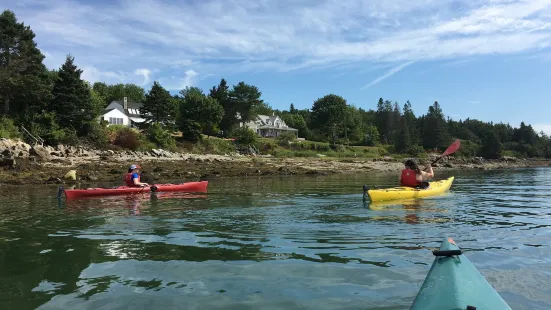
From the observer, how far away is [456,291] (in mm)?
3225

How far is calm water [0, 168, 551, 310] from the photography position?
4.48m

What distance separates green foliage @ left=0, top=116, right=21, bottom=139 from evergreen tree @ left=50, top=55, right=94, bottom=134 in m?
3.71

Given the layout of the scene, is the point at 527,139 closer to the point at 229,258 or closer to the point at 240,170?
the point at 240,170

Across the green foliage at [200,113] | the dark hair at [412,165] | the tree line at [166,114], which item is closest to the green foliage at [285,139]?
the tree line at [166,114]

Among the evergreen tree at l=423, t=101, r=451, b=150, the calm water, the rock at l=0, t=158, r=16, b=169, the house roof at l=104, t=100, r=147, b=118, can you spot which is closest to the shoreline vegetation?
the rock at l=0, t=158, r=16, b=169

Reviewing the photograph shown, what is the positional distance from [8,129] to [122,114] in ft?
88.0

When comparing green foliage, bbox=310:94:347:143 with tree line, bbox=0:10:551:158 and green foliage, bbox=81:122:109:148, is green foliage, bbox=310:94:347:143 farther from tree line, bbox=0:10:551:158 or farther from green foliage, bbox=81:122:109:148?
green foliage, bbox=81:122:109:148

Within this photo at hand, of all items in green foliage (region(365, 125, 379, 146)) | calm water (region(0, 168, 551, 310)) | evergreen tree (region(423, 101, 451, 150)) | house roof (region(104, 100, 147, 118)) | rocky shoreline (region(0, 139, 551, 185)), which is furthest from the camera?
evergreen tree (region(423, 101, 451, 150))

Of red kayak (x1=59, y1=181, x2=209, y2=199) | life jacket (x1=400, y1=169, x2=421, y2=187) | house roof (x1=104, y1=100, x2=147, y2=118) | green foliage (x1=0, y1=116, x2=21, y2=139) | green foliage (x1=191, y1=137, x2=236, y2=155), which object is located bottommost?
red kayak (x1=59, y1=181, x2=209, y2=199)

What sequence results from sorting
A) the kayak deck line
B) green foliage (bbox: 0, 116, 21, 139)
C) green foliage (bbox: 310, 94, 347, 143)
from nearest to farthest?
the kayak deck line → green foliage (bbox: 0, 116, 21, 139) → green foliage (bbox: 310, 94, 347, 143)

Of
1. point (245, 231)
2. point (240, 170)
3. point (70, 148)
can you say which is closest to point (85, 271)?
point (245, 231)

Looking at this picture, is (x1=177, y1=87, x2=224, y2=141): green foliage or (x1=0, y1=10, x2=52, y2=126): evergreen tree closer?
(x1=0, y1=10, x2=52, y2=126): evergreen tree

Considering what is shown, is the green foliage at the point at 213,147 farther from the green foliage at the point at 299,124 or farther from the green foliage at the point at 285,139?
the green foliage at the point at 299,124

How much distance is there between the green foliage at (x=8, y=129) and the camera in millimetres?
27716
